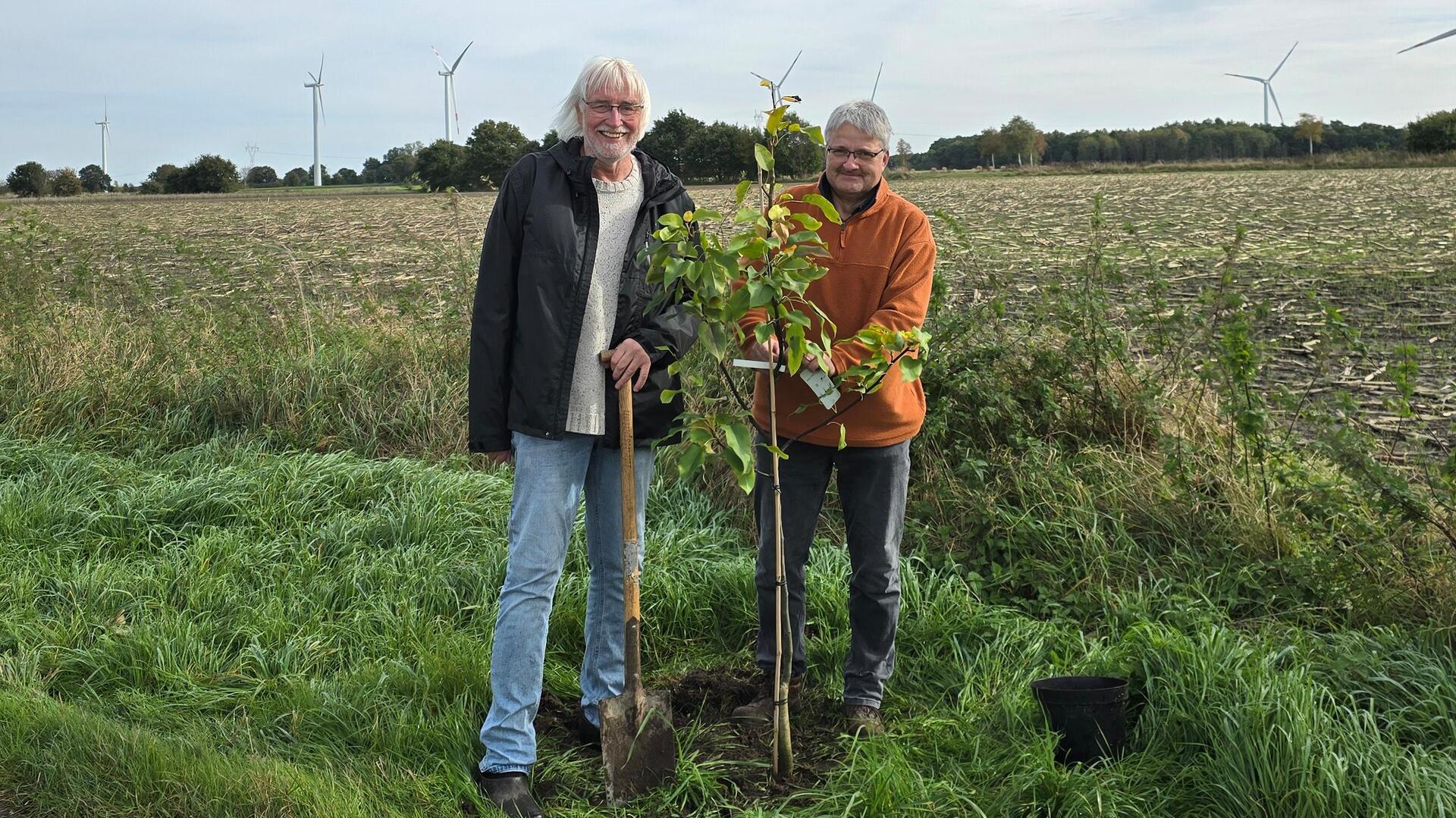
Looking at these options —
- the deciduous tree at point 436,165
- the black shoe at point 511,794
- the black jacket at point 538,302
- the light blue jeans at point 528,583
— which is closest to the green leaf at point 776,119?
A: the black jacket at point 538,302

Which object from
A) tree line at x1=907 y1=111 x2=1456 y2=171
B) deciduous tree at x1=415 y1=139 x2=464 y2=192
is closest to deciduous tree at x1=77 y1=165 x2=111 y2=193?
deciduous tree at x1=415 y1=139 x2=464 y2=192

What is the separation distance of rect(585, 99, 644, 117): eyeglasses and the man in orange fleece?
59 centimetres

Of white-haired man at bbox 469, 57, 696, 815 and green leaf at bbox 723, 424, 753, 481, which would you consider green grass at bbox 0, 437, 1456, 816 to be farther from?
green leaf at bbox 723, 424, 753, 481

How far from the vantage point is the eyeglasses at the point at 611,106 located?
3088 mm

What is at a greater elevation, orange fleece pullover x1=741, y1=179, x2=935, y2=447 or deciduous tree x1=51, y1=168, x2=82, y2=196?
deciduous tree x1=51, y1=168, x2=82, y2=196

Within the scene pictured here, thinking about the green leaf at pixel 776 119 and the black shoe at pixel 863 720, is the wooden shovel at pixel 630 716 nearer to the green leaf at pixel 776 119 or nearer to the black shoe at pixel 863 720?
the black shoe at pixel 863 720

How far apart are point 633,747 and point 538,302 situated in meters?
1.30

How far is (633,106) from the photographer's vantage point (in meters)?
3.13

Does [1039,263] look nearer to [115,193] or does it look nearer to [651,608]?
[651,608]

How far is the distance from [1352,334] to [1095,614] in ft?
Answer: 5.04

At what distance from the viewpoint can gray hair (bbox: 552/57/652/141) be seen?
309cm

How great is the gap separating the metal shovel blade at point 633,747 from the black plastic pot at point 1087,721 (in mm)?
1129

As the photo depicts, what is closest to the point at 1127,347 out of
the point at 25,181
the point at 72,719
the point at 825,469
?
the point at 825,469

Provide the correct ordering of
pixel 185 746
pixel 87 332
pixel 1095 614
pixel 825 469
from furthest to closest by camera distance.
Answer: pixel 87 332 → pixel 1095 614 → pixel 825 469 → pixel 185 746
